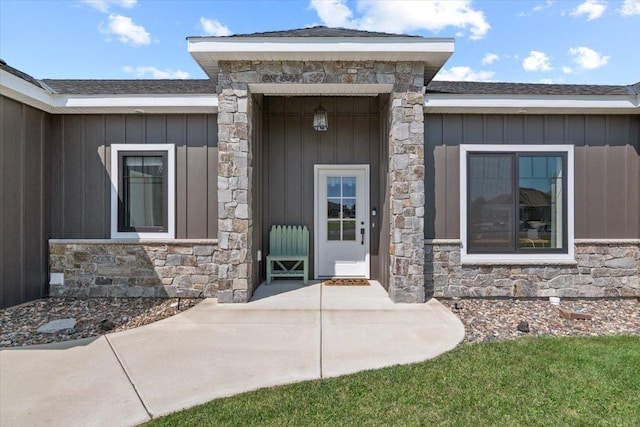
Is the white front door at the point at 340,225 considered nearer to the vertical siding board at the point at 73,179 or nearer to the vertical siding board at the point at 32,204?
the vertical siding board at the point at 73,179

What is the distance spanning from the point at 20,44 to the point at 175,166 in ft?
13.0

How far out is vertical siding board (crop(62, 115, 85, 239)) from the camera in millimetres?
5223

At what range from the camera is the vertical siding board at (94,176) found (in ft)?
17.2

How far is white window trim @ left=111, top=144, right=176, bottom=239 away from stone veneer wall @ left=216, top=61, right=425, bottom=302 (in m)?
1.06

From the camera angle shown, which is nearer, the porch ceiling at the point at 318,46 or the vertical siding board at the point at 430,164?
the porch ceiling at the point at 318,46

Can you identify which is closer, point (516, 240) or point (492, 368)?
point (492, 368)

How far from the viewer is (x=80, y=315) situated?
437 cm

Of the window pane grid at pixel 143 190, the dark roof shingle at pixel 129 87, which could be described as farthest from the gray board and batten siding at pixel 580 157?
the window pane grid at pixel 143 190

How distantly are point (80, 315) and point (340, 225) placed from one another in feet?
13.3

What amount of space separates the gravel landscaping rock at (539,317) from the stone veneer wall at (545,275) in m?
0.15

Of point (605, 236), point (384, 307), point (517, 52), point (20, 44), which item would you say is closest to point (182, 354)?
point (384, 307)

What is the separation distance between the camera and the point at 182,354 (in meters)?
3.17

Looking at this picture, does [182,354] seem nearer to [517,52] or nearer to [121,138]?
[121,138]

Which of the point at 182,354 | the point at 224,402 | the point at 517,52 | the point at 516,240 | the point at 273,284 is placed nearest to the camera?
the point at 224,402
